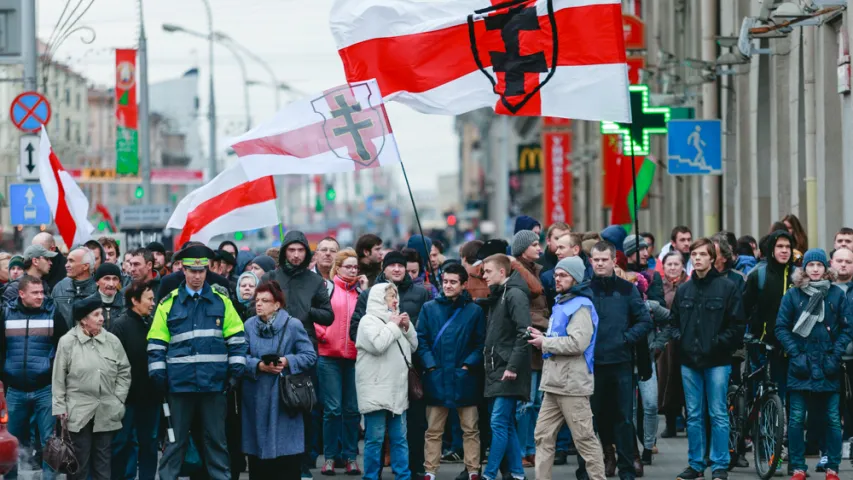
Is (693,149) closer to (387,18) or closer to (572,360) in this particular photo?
(387,18)

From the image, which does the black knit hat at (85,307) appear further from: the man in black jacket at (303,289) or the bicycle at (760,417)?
the bicycle at (760,417)

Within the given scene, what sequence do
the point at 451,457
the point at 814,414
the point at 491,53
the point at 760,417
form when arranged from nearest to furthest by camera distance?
the point at 814,414
the point at 760,417
the point at 491,53
the point at 451,457

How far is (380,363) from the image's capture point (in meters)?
12.9

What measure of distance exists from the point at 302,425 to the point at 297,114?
2935mm

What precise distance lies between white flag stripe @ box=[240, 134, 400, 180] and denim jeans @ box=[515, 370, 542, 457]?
2.27 m

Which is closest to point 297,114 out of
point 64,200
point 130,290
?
point 130,290

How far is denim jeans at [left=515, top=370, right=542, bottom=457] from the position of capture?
546 inches

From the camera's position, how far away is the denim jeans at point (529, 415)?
13875mm

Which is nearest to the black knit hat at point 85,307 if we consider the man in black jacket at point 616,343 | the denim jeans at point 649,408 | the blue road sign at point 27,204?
the man in black jacket at point 616,343

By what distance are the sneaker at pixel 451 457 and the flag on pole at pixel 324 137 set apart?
3.10 meters

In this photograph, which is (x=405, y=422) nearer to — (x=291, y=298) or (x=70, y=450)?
(x=291, y=298)

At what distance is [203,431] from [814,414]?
4.86 m

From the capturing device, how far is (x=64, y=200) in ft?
59.0

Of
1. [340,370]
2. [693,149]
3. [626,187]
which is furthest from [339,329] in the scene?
[626,187]
